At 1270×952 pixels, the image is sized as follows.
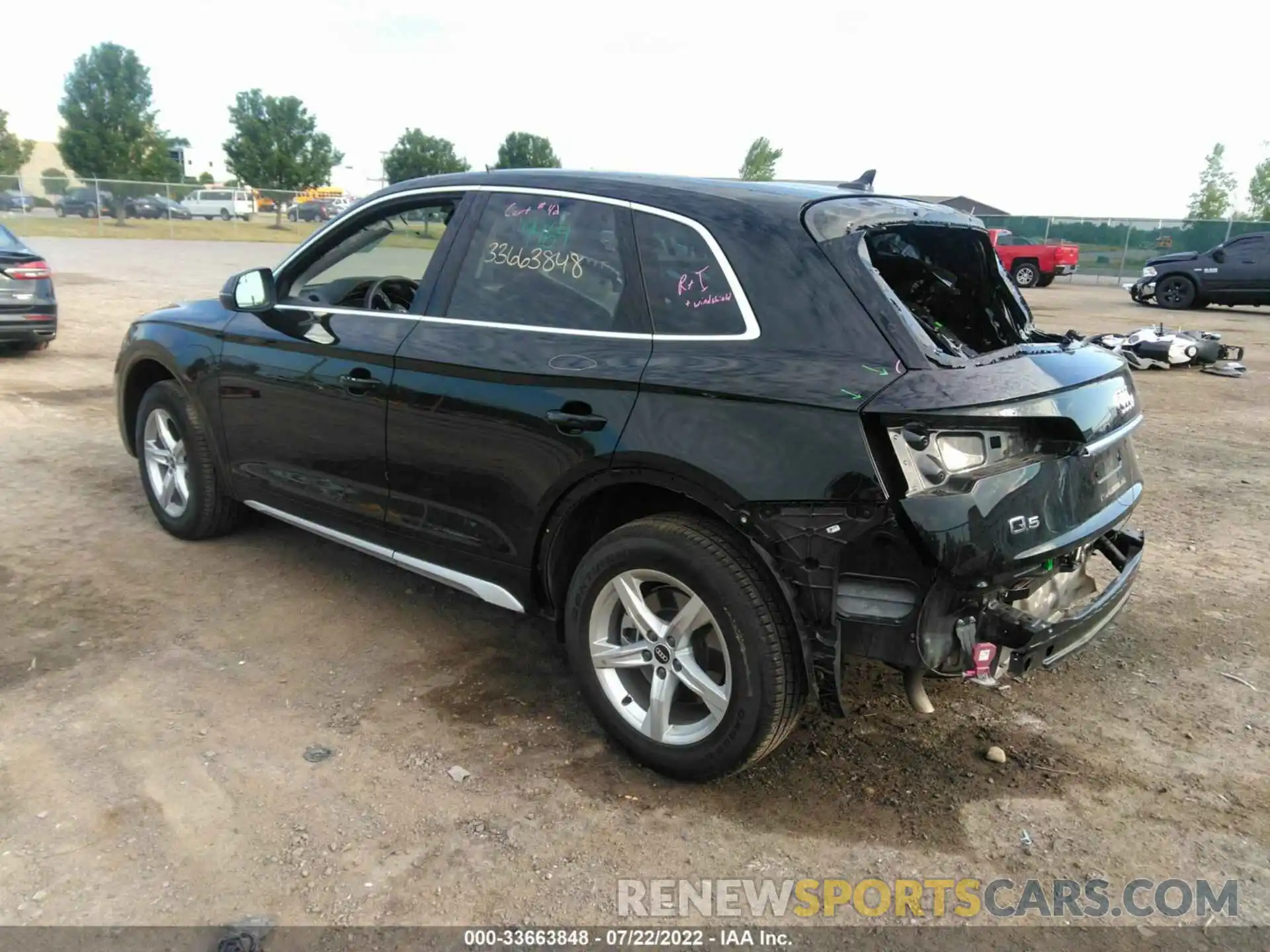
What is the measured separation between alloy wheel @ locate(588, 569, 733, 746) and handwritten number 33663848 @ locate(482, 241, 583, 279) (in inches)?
43.2

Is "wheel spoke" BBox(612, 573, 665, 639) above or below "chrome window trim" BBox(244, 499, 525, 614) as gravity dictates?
above

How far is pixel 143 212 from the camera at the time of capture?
3697 centimetres

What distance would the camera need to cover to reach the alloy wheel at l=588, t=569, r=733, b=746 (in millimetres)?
2797

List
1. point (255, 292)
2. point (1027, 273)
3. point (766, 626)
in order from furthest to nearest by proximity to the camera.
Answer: point (1027, 273) → point (255, 292) → point (766, 626)

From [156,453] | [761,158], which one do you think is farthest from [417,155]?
[156,453]

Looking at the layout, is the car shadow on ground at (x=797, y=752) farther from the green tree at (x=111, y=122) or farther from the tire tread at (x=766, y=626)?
the green tree at (x=111, y=122)

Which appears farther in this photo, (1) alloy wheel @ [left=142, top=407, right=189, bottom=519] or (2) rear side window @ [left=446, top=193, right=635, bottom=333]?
(1) alloy wheel @ [left=142, top=407, right=189, bottom=519]

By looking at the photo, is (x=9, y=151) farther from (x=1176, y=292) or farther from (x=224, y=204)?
(x=1176, y=292)

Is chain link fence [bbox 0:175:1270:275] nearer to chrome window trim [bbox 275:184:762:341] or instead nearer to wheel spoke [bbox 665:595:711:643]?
chrome window trim [bbox 275:184:762:341]

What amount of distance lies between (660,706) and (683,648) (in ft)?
0.71

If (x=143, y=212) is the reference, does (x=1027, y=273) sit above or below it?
below

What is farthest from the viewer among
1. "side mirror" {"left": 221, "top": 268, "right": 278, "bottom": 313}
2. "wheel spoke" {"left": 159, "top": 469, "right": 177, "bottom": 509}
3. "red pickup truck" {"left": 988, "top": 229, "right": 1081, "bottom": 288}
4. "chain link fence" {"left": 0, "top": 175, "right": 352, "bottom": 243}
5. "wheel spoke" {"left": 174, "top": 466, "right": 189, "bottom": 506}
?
"chain link fence" {"left": 0, "top": 175, "right": 352, "bottom": 243}

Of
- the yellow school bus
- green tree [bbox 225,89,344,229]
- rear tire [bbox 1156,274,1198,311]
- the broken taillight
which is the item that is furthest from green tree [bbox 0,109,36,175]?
rear tire [bbox 1156,274,1198,311]

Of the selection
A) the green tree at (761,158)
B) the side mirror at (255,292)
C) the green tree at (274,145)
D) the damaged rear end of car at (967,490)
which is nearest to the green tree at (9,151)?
the green tree at (274,145)
